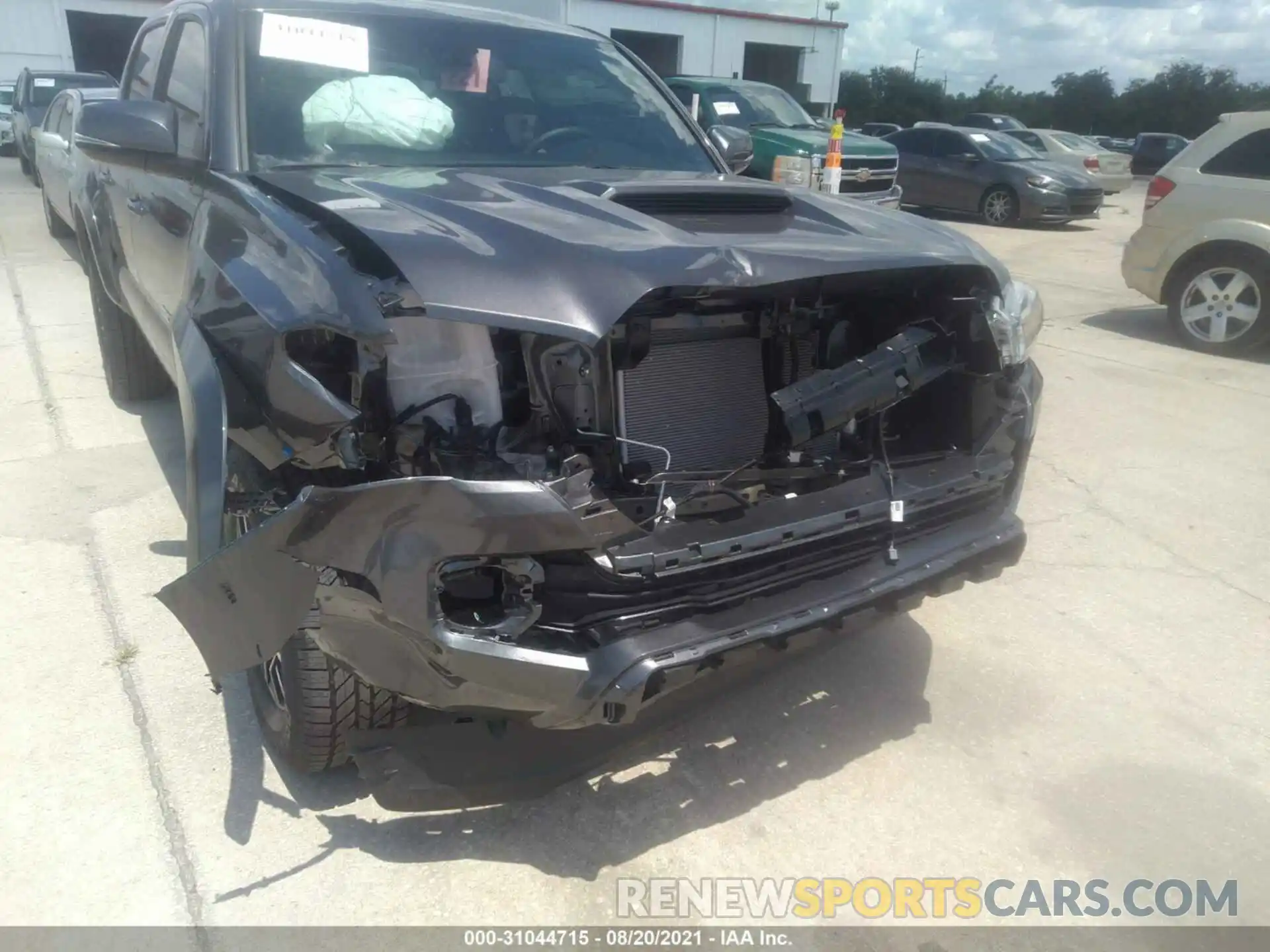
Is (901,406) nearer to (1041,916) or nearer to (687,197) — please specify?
(687,197)

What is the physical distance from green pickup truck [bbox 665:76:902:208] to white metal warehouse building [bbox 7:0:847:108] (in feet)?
50.9

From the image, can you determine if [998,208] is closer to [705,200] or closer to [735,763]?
[705,200]

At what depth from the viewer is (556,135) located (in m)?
3.41

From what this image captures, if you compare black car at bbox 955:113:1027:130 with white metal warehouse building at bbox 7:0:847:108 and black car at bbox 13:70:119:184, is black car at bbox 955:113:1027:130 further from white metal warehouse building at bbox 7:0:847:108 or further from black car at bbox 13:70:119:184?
black car at bbox 13:70:119:184

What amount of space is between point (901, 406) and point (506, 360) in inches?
52.2

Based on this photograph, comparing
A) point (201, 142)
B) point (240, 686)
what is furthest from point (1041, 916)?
point (201, 142)

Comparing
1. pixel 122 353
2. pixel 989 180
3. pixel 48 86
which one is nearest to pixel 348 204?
pixel 122 353

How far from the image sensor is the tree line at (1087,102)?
1960 inches

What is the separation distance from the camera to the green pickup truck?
37.7 feet

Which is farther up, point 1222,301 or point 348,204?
point 348,204

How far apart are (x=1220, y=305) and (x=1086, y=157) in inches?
485

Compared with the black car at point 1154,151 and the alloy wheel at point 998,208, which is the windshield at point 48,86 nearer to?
the alloy wheel at point 998,208

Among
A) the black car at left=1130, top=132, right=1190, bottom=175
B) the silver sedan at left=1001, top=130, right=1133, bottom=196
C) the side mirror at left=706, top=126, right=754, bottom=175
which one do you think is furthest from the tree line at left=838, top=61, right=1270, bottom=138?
the side mirror at left=706, top=126, right=754, bottom=175

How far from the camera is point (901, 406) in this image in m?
2.95
